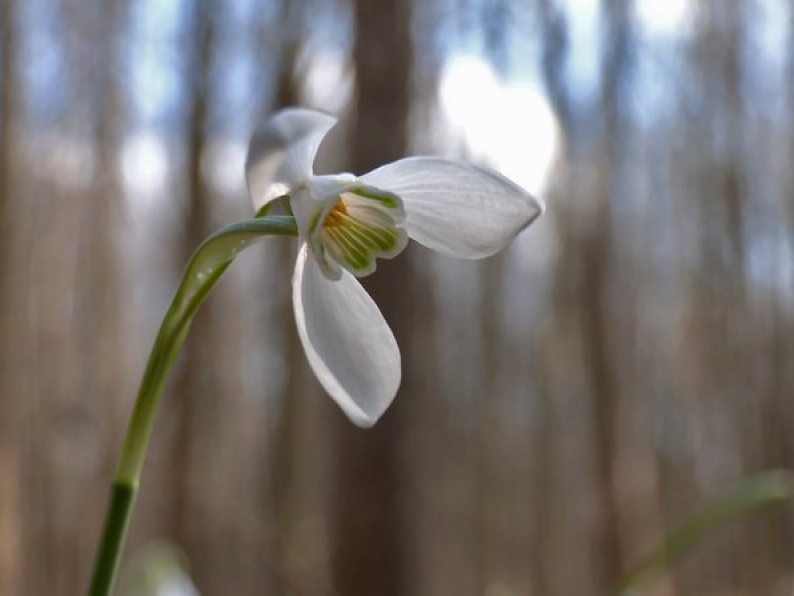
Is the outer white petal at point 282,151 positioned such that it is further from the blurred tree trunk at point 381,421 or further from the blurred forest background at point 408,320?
the blurred tree trunk at point 381,421

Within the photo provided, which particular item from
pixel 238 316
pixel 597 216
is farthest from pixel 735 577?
pixel 238 316

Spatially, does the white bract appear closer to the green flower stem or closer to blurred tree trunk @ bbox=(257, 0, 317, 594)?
the green flower stem

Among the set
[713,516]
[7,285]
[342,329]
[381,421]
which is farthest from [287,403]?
[342,329]

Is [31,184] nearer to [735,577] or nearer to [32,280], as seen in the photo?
[32,280]

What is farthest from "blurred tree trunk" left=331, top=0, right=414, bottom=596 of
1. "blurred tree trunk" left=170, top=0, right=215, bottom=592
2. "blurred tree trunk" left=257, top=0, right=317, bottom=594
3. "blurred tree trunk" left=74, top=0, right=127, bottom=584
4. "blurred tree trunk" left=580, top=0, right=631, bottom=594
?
"blurred tree trunk" left=580, top=0, right=631, bottom=594

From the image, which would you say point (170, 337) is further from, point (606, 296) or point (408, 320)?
point (606, 296)

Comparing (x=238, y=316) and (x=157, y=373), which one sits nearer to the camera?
(x=157, y=373)
